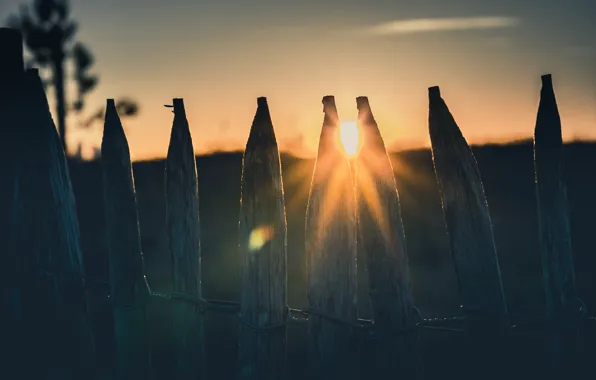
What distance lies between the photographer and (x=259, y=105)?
13.0ft

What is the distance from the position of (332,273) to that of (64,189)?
182cm

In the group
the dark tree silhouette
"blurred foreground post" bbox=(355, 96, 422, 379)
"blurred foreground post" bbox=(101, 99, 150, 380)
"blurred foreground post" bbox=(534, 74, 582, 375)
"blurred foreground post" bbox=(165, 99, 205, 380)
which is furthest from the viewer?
the dark tree silhouette

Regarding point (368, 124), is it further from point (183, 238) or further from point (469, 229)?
point (183, 238)

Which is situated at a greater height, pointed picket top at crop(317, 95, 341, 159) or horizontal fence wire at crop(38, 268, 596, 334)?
pointed picket top at crop(317, 95, 341, 159)

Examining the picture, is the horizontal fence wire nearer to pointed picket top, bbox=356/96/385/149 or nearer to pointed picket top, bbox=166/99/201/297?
pointed picket top, bbox=166/99/201/297

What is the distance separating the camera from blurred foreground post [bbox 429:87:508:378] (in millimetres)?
3885

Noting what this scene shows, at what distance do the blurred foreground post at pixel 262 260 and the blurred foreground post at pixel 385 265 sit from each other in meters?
0.47

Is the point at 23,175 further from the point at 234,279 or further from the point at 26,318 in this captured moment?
the point at 234,279

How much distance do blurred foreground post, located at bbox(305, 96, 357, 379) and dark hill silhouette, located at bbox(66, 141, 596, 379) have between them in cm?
176

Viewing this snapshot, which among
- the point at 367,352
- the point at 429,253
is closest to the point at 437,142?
the point at 367,352

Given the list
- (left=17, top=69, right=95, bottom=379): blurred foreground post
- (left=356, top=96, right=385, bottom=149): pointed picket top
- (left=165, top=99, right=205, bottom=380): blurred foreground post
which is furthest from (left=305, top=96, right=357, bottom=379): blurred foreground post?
(left=17, top=69, right=95, bottom=379): blurred foreground post

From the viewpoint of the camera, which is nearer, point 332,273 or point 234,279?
point 332,273

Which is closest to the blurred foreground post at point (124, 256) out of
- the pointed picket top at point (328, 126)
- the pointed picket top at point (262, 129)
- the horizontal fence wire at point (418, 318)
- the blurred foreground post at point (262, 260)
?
the horizontal fence wire at point (418, 318)

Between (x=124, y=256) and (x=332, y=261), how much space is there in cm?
132
